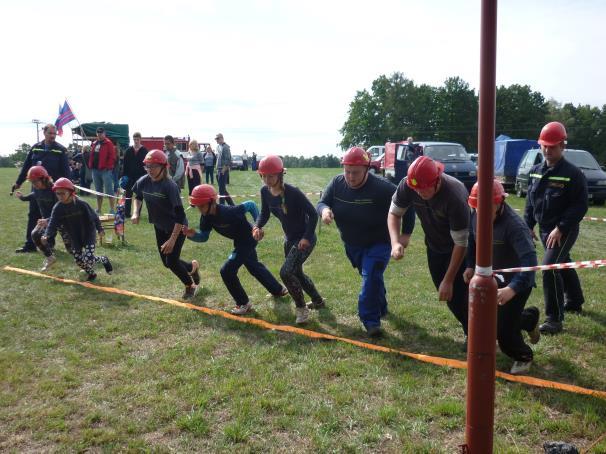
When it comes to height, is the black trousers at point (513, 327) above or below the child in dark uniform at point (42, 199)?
below

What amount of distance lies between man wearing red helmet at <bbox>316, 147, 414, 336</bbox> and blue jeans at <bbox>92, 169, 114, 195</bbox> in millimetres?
9765

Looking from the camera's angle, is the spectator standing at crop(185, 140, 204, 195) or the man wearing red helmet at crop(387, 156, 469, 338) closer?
the man wearing red helmet at crop(387, 156, 469, 338)

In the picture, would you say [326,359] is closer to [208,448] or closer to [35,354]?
[208,448]

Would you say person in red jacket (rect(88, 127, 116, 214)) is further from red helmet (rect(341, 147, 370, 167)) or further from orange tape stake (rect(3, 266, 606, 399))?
red helmet (rect(341, 147, 370, 167))

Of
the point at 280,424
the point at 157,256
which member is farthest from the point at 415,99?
the point at 280,424

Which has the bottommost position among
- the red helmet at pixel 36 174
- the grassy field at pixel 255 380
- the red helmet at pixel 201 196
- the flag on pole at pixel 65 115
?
the grassy field at pixel 255 380

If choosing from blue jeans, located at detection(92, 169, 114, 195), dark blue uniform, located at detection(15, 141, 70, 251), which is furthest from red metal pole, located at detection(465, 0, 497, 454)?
blue jeans, located at detection(92, 169, 114, 195)

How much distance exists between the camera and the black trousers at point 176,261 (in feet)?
21.7

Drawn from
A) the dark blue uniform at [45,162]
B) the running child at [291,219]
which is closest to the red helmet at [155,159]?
the running child at [291,219]

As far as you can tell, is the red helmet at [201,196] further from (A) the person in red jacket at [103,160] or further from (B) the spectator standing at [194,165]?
(B) the spectator standing at [194,165]

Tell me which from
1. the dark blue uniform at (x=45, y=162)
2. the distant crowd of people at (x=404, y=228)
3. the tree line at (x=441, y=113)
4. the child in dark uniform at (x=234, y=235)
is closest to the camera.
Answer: the distant crowd of people at (x=404, y=228)

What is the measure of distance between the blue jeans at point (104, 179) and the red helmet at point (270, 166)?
9.13 m

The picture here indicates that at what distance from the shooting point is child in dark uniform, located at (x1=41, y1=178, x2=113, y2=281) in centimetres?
772

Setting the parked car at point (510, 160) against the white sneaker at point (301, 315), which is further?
the parked car at point (510, 160)
